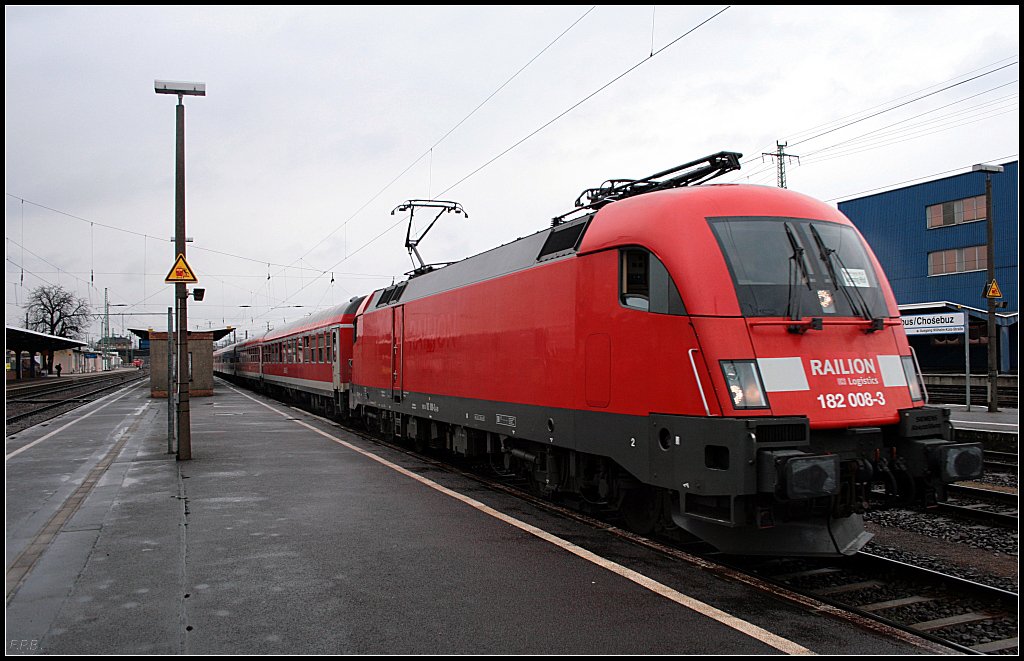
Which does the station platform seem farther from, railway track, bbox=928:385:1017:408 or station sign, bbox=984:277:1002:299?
railway track, bbox=928:385:1017:408

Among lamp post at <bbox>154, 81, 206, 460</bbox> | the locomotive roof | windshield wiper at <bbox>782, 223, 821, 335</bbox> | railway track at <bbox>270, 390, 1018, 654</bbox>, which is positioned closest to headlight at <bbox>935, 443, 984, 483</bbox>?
railway track at <bbox>270, 390, 1018, 654</bbox>

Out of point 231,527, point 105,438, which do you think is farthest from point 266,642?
point 105,438

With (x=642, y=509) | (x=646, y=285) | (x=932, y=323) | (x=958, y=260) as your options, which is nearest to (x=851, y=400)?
(x=646, y=285)

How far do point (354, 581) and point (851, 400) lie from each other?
423 centimetres

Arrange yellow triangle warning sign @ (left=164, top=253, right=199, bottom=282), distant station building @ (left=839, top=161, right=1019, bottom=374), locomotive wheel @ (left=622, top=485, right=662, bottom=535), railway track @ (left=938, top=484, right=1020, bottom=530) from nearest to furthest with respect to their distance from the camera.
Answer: locomotive wheel @ (left=622, top=485, right=662, bottom=535)
railway track @ (left=938, top=484, right=1020, bottom=530)
yellow triangle warning sign @ (left=164, top=253, right=199, bottom=282)
distant station building @ (left=839, top=161, right=1019, bottom=374)

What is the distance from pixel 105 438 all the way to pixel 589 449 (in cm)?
1350

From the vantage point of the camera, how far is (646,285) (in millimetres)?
6539

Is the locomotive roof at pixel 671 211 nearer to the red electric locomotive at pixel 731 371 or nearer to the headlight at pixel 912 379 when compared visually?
the red electric locomotive at pixel 731 371

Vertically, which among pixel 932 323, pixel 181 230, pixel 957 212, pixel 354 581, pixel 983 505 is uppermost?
pixel 957 212

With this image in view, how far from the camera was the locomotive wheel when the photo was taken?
283 inches

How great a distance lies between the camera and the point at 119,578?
5.91 metres

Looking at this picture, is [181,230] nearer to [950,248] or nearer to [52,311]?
[950,248]

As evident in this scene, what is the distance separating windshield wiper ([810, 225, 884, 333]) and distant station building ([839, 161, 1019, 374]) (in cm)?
2959

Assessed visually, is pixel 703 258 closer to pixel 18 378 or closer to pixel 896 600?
pixel 896 600
